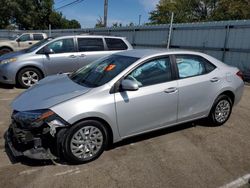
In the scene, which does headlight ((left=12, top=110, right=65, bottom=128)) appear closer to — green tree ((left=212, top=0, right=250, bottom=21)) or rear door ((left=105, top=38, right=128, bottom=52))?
rear door ((left=105, top=38, right=128, bottom=52))

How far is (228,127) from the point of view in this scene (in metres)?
5.36

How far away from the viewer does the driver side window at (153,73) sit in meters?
4.17

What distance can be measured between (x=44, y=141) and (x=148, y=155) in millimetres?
1506

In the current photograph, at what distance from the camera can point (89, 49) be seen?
8906 mm

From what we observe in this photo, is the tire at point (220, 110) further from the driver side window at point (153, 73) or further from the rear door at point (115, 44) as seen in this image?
the rear door at point (115, 44)

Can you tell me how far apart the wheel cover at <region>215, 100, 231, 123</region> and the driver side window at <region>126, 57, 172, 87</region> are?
1.39 meters

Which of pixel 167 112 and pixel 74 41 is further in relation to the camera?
pixel 74 41

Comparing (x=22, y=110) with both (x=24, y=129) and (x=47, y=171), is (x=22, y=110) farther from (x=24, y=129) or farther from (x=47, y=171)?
(x=47, y=171)

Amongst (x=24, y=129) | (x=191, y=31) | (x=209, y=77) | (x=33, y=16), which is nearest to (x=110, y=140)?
(x=24, y=129)

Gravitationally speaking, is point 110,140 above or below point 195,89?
below

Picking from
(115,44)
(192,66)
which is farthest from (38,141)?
(115,44)

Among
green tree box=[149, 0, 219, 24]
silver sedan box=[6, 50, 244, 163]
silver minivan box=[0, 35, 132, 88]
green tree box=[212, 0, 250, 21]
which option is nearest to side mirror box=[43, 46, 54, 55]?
silver minivan box=[0, 35, 132, 88]

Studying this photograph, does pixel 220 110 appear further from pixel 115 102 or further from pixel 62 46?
pixel 62 46

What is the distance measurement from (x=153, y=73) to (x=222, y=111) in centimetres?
184
